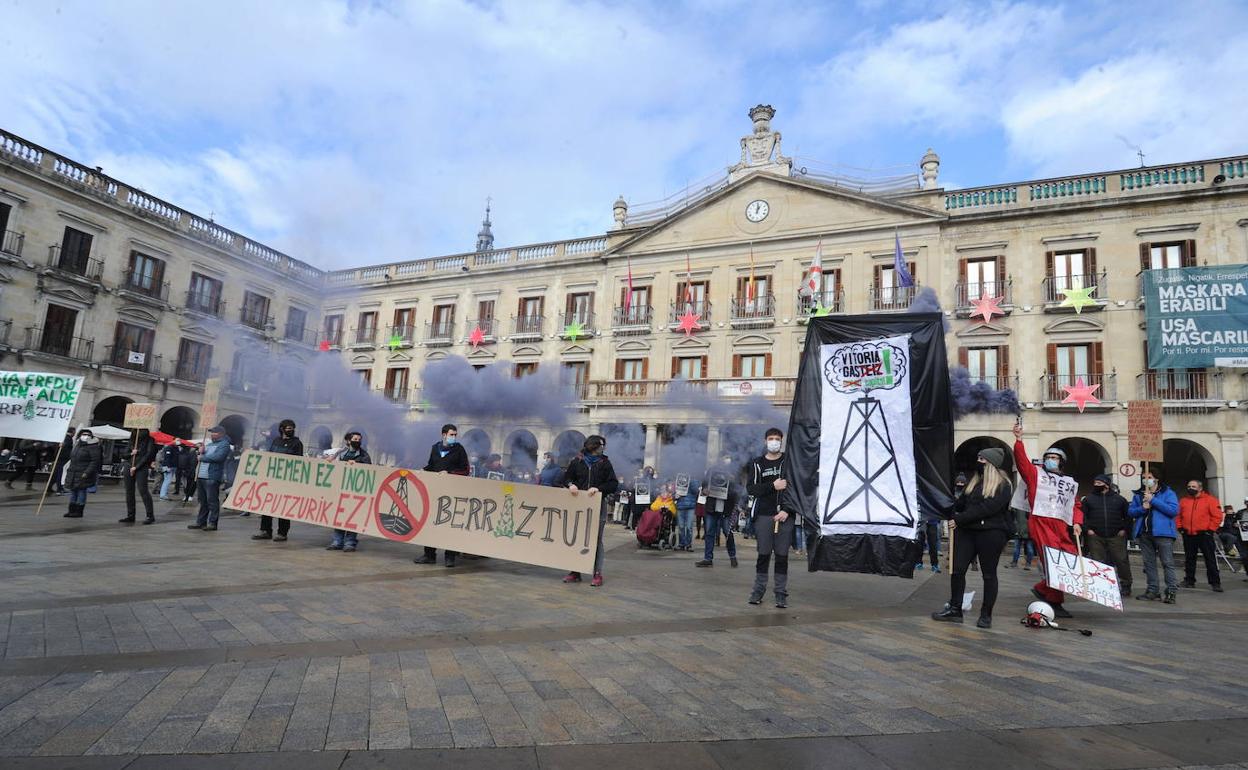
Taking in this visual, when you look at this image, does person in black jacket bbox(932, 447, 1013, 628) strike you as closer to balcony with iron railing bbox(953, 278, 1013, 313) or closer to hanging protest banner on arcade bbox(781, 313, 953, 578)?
hanging protest banner on arcade bbox(781, 313, 953, 578)

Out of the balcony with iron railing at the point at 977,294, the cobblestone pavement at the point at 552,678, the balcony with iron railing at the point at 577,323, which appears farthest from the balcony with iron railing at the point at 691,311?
the cobblestone pavement at the point at 552,678

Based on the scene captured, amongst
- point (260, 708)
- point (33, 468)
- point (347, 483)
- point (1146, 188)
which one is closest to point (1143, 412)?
point (1146, 188)

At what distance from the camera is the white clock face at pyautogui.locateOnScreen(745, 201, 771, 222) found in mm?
26922

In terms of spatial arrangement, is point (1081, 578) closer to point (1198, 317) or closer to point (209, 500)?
point (209, 500)

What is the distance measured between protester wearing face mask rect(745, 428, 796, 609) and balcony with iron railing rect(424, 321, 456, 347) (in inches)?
1062

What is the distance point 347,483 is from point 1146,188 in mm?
25778

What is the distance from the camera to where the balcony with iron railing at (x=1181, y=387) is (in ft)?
65.0

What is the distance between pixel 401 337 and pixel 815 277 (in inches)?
809

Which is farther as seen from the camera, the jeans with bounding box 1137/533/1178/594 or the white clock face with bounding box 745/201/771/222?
the white clock face with bounding box 745/201/771/222

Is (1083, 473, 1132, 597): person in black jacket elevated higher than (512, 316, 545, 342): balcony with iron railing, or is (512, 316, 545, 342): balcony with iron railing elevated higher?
(512, 316, 545, 342): balcony with iron railing

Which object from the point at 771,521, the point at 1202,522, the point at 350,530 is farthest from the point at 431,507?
the point at 1202,522

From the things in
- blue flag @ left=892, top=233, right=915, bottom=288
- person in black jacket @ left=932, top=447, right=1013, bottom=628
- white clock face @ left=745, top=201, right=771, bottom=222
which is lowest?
person in black jacket @ left=932, top=447, right=1013, bottom=628

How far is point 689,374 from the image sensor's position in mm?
26938

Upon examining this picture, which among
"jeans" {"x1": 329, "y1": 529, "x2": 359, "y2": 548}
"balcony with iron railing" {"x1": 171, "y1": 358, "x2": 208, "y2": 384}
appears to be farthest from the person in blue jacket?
"balcony with iron railing" {"x1": 171, "y1": 358, "x2": 208, "y2": 384}
